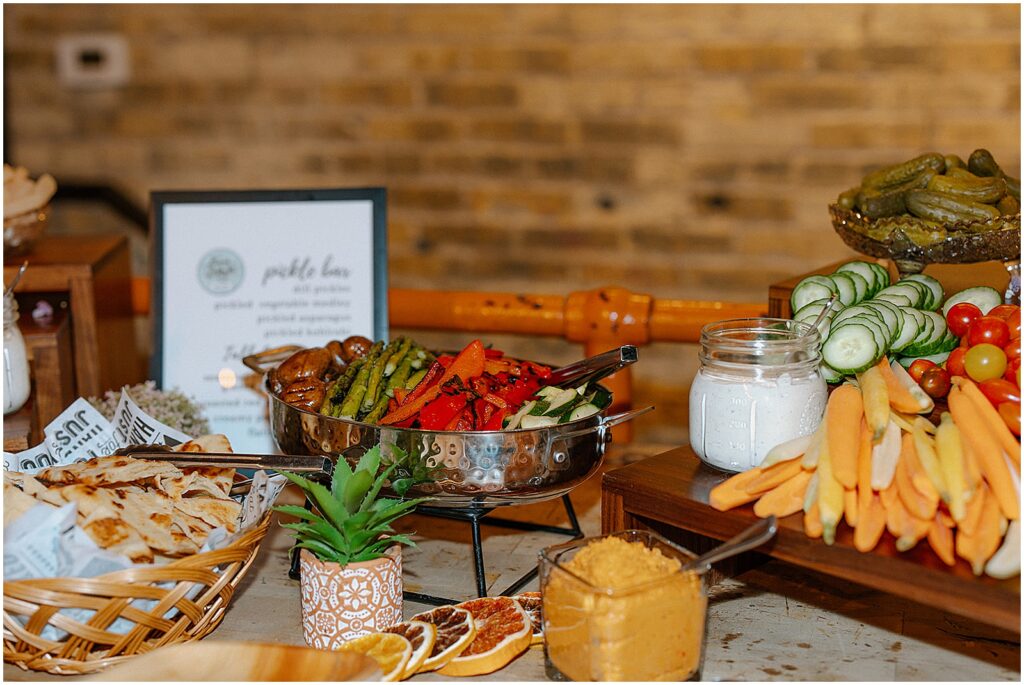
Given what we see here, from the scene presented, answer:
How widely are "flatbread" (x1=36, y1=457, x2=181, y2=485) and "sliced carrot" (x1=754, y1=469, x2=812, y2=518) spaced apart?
0.75 m

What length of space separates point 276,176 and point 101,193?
603mm

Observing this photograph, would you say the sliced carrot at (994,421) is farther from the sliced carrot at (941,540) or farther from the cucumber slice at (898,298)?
the cucumber slice at (898,298)

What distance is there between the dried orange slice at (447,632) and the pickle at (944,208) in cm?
99

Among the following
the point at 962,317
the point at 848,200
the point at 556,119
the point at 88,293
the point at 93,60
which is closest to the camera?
the point at 962,317

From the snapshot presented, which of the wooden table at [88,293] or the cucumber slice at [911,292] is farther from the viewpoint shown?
the wooden table at [88,293]

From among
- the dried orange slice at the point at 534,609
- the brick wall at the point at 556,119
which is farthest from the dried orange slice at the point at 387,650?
the brick wall at the point at 556,119

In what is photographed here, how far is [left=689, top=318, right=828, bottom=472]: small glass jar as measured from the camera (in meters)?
1.32

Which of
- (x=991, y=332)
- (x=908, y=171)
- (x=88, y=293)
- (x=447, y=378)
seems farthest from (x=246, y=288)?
(x=991, y=332)

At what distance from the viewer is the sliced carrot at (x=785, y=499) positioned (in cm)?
124

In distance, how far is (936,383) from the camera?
4.94ft

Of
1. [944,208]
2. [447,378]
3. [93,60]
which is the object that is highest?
[93,60]

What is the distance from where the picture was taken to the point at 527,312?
2502 mm

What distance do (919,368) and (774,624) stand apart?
1.41 ft

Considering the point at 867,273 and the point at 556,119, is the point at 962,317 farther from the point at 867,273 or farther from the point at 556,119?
the point at 556,119
